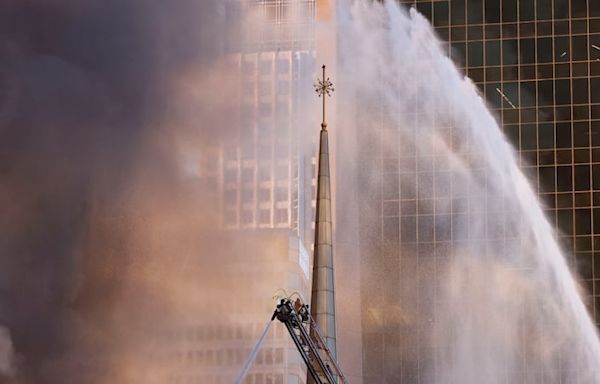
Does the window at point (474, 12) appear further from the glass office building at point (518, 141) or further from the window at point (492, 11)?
the window at point (492, 11)

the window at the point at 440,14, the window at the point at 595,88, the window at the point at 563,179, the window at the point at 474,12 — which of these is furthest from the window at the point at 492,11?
the window at the point at 563,179

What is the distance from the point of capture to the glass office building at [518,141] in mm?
105875

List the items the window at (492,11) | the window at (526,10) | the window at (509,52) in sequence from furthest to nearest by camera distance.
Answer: the window at (492,11)
the window at (526,10)
the window at (509,52)

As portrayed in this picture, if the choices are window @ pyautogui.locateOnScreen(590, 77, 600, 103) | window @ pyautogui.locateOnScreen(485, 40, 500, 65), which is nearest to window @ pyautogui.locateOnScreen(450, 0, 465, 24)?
window @ pyautogui.locateOnScreen(485, 40, 500, 65)

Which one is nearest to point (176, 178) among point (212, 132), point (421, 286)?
point (212, 132)

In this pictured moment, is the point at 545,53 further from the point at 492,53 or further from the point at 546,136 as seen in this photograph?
the point at 546,136

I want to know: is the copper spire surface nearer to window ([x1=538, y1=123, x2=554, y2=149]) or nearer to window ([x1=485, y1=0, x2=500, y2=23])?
window ([x1=538, y1=123, x2=554, y2=149])

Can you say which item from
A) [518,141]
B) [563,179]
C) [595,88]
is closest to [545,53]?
[595,88]

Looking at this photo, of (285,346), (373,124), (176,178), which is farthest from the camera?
(373,124)

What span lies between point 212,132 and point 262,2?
10629 mm

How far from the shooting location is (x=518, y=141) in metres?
109

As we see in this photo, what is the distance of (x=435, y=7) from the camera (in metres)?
110

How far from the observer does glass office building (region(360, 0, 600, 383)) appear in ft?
347

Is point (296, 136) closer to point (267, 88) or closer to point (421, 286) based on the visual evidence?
point (267, 88)
